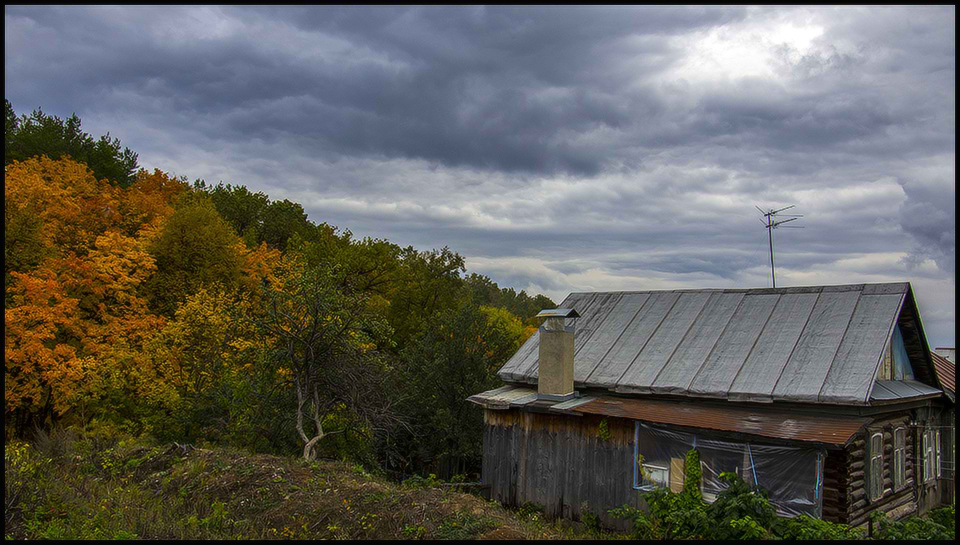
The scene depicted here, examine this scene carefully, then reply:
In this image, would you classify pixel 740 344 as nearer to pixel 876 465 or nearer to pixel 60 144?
pixel 876 465

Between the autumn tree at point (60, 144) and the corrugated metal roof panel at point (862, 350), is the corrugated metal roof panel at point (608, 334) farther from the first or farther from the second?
the autumn tree at point (60, 144)

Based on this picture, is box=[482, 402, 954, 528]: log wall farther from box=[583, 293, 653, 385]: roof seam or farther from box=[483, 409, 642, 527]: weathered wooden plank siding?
box=[583, 293, 653, 385]: roof seam

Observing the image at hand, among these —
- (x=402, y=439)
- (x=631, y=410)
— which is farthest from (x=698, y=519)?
(x=402, y=439)

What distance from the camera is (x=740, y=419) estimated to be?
41.9 feet

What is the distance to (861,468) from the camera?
41.2 feet

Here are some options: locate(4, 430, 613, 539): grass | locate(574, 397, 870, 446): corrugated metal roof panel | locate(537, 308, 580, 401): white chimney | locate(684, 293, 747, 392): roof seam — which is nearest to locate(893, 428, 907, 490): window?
locate(574, 397, 870, 446): corrugated metal roof panel

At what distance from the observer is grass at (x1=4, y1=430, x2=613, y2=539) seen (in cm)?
852

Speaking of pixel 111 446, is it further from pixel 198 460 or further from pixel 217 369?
pixel 217 369

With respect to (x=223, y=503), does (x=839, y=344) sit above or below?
above

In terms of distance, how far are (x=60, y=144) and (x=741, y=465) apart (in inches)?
1800

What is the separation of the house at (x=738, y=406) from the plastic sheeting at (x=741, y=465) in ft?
0.08

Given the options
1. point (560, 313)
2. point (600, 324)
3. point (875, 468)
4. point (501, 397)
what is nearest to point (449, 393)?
point (501, 397)

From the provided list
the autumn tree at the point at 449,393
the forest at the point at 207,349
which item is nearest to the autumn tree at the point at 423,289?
the forest at the point at 207,349

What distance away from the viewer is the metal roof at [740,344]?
43.4 feet
